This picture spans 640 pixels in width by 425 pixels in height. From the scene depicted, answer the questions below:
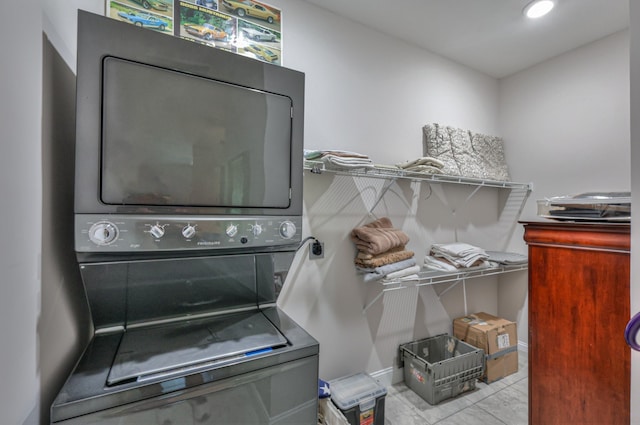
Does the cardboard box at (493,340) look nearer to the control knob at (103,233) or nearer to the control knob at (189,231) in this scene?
the control knob at (189,231)

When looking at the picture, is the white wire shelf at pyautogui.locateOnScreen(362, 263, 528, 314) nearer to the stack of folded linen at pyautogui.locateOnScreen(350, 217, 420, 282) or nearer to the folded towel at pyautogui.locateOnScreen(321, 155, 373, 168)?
the stack of folded linen at pyautogui.locateOnScreen(350, 217, 420, 282)

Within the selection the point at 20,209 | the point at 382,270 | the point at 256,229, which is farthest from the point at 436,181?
the point at 20,209

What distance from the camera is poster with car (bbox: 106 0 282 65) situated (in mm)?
1320

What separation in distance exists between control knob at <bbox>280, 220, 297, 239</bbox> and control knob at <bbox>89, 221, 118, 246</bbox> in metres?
0.48

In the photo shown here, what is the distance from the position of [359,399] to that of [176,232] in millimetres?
1346

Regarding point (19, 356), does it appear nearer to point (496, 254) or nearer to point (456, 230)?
point (456, 230)

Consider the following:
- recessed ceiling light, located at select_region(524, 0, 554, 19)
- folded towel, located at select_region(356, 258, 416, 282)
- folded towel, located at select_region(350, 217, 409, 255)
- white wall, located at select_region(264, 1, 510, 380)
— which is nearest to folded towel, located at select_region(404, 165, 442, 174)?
white wall, located at select_region(264, 1, 510, 380)

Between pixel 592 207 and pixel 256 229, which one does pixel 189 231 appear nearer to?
pixel 256 229

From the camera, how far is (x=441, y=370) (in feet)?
6.03

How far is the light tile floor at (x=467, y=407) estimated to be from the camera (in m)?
1.70

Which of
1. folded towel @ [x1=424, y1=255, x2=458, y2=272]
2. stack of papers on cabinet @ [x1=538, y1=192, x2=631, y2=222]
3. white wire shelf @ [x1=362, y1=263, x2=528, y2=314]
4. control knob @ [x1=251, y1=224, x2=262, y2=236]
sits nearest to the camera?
control knob @ [x1=251, y1=224, x2=262, y2=236]

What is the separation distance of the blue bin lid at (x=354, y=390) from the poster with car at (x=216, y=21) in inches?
74.3

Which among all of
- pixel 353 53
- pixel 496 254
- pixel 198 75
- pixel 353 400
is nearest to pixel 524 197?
pixel 496 254

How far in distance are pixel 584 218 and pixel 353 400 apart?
138 cm
